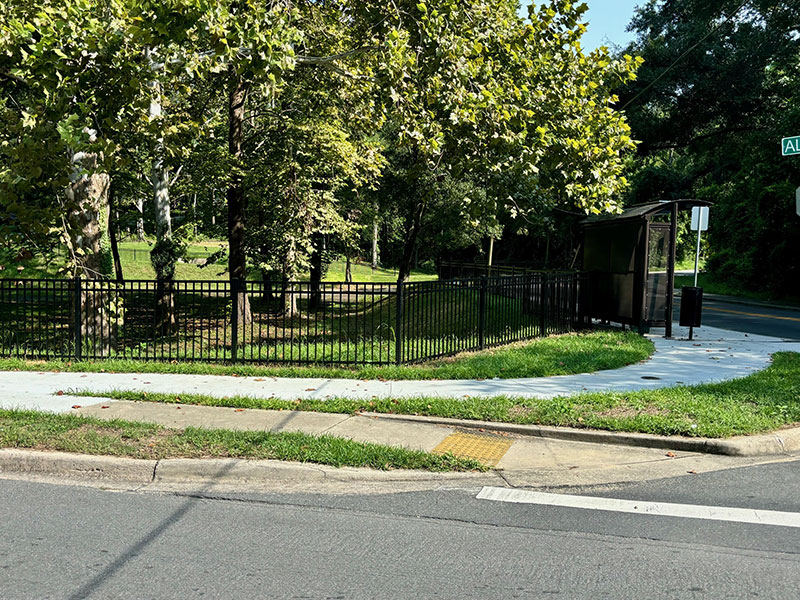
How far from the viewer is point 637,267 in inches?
557

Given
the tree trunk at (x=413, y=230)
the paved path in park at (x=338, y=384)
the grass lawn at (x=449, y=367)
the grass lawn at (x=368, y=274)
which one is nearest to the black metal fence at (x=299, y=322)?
the grass lawn at (x=449, y=367)

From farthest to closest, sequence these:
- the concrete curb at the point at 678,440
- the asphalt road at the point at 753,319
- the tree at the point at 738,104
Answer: the tree at the point at 738,104
the asphalt road at the point at 753,319
the concrete curb at the point at 678,440

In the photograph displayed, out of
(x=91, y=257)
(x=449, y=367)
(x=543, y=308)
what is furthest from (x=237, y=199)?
(x=449, y=367)

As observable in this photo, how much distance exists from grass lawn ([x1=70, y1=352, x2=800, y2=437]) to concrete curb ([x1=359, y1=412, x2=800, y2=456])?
138 mm

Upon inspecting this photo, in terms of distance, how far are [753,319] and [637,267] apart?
26.3 feet

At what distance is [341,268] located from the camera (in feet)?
203

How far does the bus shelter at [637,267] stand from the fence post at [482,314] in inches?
152

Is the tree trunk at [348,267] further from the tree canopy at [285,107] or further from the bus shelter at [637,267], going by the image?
the bus shelter at [637,267]

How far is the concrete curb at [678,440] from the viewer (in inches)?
258

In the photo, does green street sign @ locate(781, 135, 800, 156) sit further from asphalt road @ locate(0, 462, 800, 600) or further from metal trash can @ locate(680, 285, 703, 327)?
asphalt road @ locate(0, 462, 800, 600)

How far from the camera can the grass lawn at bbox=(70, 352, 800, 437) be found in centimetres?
702

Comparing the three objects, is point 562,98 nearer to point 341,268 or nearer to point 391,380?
point 391,380

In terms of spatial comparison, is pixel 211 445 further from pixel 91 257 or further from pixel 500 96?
pixel 500 96

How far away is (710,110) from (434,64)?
73.9 feet
